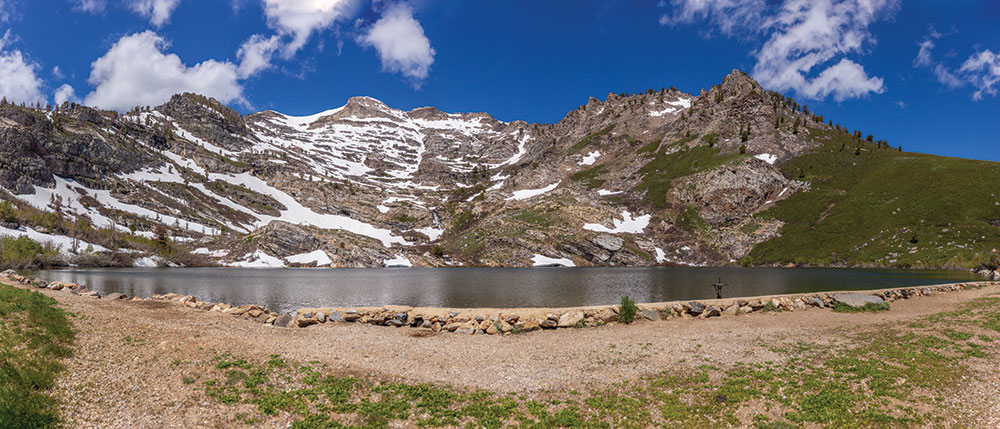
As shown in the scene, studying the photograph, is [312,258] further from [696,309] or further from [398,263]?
[696,309]

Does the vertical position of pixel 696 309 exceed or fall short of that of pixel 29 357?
it falls short

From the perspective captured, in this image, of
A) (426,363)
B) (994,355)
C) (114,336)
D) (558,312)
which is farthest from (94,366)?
(994,355)

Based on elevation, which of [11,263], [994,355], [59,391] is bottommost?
[994,355]

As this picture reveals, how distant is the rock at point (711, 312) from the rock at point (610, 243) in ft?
454

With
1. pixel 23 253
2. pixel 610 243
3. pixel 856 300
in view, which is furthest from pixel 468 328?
pixel 610 243

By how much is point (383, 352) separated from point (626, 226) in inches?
7107

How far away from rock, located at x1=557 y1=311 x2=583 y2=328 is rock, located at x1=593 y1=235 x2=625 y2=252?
14304 centimetres

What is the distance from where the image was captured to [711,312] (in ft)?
108

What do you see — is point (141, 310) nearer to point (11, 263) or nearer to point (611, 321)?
point (611, 321)

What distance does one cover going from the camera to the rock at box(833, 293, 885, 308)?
35.9m

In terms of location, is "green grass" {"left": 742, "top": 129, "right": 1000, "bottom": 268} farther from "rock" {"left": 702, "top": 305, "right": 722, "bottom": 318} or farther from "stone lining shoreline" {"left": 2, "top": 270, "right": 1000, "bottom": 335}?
"rock" {"left": 702, "top": 305, "right": 722, "bottom": 318}

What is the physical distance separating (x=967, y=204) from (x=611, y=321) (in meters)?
168

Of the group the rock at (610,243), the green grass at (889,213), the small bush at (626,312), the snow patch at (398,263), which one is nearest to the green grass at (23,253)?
the snow patch at (398,263)

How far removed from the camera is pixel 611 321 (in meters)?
31.2
